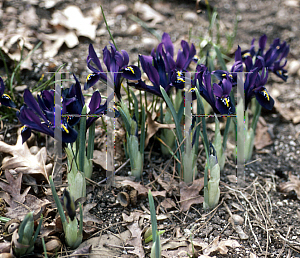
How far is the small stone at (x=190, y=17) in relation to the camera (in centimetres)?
383

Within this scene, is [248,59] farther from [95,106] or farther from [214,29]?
[214,29]

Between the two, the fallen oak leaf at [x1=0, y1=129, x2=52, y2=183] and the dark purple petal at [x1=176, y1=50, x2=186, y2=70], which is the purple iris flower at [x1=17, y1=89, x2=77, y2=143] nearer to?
the fallen oak leaf at [x1=0, y1=129, x2=52, y2=183]

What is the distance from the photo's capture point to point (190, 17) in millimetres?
3850

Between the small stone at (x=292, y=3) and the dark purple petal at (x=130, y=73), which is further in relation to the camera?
the small stone at (x=292, y=3)

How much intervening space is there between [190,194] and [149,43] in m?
1.77

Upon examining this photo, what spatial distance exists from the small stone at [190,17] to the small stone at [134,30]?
23.3 inches

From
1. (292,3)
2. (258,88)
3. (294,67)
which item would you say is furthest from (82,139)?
(292,3)

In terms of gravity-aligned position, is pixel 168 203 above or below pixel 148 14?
below

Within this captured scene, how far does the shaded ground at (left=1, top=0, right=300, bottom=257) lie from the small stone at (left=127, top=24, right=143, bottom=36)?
0.01 metres

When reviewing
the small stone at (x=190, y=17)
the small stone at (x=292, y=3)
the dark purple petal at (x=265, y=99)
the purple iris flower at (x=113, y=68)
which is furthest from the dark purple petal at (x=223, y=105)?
the small stone at (x=292, y=3)

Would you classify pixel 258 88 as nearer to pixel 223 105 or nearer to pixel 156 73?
pixel 223 105

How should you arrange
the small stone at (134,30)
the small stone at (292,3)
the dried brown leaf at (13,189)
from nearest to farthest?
the dried brown leaf at (13,189) < the small stone at (134,30) < the small stone at (292,3)

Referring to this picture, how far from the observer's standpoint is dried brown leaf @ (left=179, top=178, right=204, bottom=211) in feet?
6.84

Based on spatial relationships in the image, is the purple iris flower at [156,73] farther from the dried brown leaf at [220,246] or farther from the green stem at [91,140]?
the dried brown leaf at [220,246]
